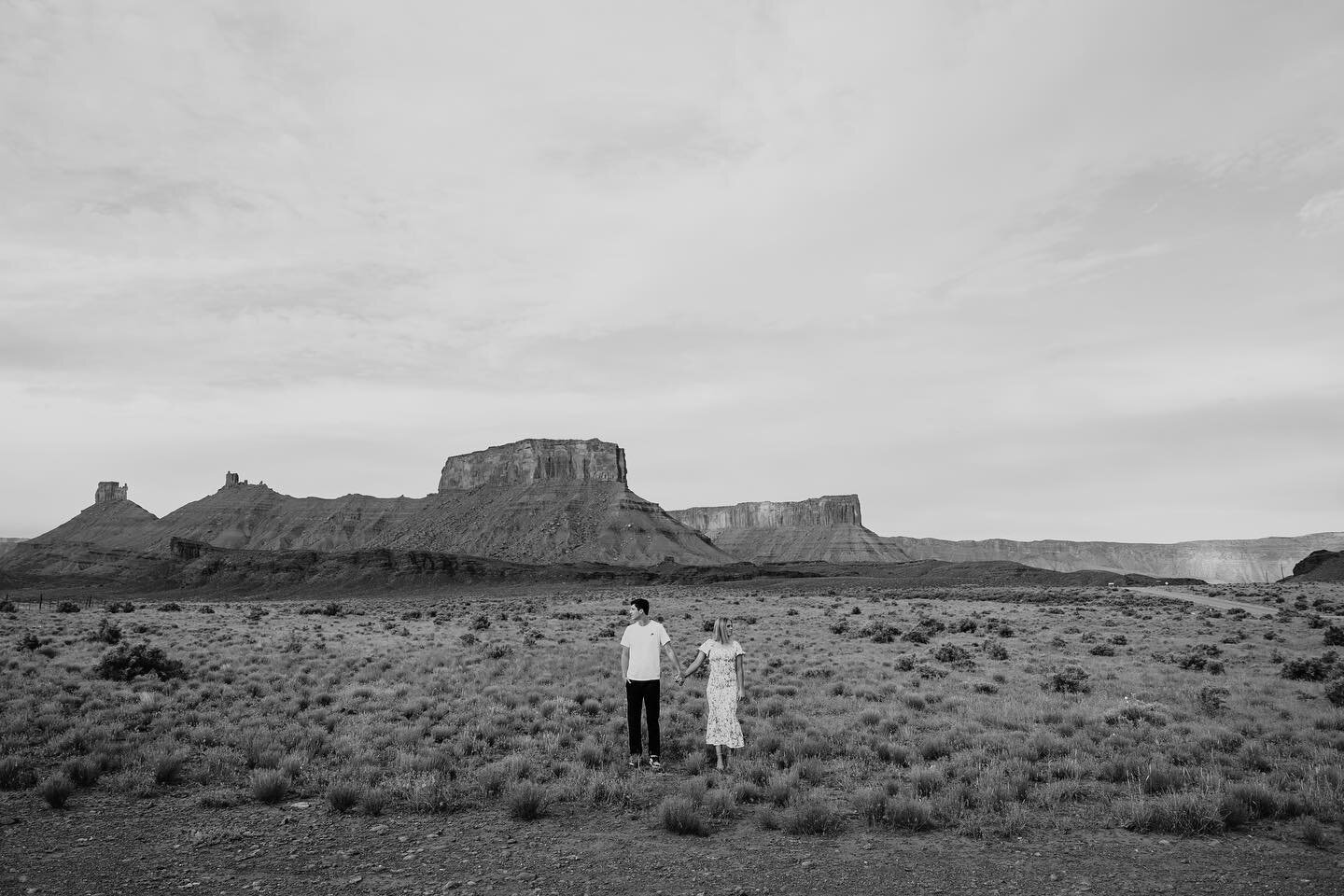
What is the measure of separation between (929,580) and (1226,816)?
104260 millimetres

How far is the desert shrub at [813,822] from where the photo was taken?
296 inches

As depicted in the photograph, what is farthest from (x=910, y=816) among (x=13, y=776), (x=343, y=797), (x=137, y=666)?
(x=137, y=666)

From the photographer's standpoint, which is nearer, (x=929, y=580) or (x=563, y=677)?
(x=563, y=677)

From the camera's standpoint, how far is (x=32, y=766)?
9.74 metres

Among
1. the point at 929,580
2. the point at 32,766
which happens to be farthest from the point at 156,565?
the point at 32,766

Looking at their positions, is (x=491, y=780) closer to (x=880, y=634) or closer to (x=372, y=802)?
(x=372, y=802)

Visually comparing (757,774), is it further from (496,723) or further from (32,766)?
(32,766)

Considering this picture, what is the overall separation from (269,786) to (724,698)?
5419mm

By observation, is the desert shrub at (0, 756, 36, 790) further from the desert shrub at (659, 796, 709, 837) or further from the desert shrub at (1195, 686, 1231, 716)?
the desert shrub at (1195, 686, 1231, 716)

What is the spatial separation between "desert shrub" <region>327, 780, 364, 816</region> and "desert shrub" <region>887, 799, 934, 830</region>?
5.68 meters

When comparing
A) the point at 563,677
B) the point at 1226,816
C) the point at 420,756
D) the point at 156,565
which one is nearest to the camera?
the point at 1226,816

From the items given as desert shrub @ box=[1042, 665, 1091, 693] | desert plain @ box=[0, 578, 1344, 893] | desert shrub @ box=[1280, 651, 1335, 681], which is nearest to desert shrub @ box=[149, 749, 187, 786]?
desert plain @ box=[0, 578, 1344, 893]

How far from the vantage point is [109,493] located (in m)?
197

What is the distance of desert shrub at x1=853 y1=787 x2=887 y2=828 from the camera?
7.90 m
